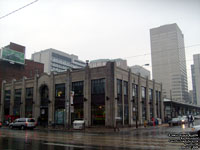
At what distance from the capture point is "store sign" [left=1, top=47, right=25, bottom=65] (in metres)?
57.7

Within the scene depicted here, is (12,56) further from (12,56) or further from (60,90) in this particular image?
(60,90)

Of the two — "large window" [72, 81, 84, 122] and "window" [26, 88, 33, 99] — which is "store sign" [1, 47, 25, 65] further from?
"large window" [72, 81, 84, 122]

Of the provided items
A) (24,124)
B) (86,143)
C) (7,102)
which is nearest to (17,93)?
(7,102)

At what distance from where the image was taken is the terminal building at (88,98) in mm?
35031

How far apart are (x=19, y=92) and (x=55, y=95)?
505 inches

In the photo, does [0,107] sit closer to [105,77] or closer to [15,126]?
[15,126]

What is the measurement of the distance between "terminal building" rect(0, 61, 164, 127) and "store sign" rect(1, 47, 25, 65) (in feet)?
34.3

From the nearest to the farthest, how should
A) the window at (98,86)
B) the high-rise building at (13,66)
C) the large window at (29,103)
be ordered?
1. the window at (98,86)
2. the large window at (29,103)
3. the high-rise building at (13,66)

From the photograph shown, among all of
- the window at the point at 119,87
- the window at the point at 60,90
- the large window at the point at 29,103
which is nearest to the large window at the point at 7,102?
the large window at the point at 29,103

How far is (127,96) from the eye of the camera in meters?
39.2

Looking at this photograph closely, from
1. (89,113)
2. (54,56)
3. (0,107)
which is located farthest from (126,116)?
(54,56)

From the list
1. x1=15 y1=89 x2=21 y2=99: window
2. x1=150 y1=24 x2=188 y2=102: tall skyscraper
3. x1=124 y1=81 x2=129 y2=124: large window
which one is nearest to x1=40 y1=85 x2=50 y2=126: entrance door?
x1=15 y1=89 x2=21 y2=99: window

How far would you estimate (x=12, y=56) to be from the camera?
197 feet

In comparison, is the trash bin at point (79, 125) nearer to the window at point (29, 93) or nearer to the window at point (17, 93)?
the window at point (29, 93)
